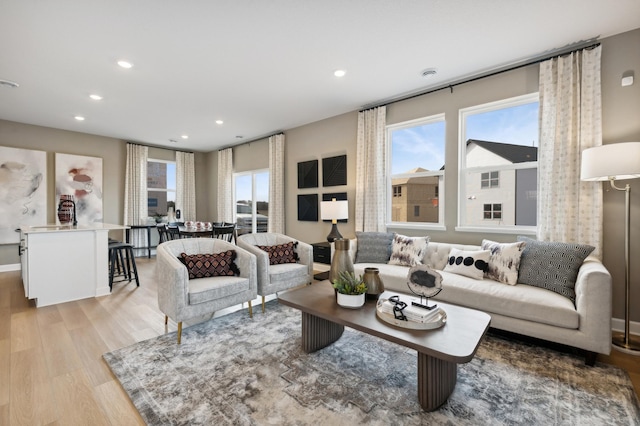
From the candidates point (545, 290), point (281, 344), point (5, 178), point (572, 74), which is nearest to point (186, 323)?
point (281, 344)

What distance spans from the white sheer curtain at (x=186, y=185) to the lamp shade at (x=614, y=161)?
25.3 feet

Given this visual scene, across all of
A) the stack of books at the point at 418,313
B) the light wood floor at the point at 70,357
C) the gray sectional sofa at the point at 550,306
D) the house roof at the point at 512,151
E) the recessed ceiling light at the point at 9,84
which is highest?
the recessed ceiling light at the point at 9,84

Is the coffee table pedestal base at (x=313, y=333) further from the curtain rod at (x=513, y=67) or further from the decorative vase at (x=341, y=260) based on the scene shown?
the curtain rod at (x=513, y=67)

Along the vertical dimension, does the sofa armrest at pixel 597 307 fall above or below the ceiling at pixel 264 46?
below

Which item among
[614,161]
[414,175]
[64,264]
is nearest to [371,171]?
[414,175]

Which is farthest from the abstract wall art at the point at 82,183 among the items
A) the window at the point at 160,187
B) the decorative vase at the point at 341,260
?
the decorative vase at the point at 341,260

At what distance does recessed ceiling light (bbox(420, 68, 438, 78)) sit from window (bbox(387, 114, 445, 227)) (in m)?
0.60

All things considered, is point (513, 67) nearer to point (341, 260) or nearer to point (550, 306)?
point (550, 306)

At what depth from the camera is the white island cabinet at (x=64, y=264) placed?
11.0 feet

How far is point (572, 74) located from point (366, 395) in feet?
11.5

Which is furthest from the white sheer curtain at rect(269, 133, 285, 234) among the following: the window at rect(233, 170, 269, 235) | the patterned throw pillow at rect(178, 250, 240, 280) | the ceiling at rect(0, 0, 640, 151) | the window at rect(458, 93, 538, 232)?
the window at rect(458, 93, 538, 232)

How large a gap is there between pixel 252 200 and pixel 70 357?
4.97m

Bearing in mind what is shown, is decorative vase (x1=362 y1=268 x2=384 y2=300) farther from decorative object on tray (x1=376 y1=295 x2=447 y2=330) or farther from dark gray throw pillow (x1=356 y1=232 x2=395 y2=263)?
dark gray throw pillow (x1=356 y1=232 x2=395 y2=263)

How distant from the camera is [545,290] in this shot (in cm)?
247
